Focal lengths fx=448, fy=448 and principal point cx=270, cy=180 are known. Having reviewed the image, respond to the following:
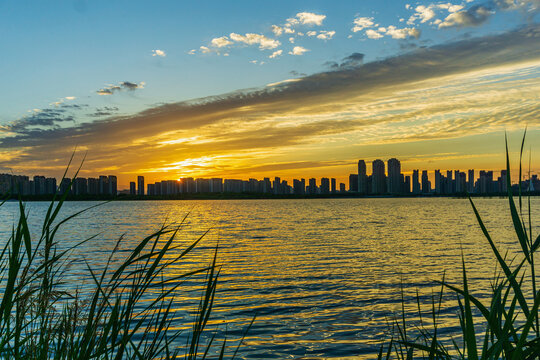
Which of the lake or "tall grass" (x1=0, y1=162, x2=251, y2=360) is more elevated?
"tall grass" (x1=0, y1=162, x2=251, y2=360)

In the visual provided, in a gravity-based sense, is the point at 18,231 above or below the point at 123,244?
above

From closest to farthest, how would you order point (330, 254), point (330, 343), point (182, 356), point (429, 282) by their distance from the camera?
point (182, 356) → point (330, 343) → point (429, 282) → point (330, 254)

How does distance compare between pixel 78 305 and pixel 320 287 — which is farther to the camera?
pixel 320 287

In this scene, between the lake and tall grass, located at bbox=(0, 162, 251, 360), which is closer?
tall grass, located at bbox=(0, 162, 251, 360)

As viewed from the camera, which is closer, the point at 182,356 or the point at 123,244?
the point at 182,356

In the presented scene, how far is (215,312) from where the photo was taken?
47.6ft

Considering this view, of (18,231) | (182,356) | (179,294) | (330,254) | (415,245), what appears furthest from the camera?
(415,245)

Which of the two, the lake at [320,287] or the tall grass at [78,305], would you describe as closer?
the tall grass at [78,305]

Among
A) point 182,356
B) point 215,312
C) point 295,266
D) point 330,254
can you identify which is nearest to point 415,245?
point 330,254

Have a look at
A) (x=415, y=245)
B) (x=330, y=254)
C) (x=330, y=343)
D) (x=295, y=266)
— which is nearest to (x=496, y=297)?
(x=330, y=343)

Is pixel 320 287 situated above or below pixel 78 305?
below

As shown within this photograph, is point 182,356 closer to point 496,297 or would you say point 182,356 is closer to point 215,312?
point 215,312

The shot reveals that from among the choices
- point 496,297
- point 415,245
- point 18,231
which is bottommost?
point 415,245

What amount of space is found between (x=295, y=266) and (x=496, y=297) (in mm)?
22201
